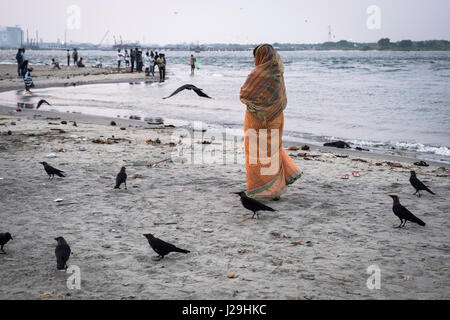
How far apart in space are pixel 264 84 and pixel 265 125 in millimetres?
534

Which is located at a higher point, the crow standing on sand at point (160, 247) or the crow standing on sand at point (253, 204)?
the crow standing on sand at point (253, 204)

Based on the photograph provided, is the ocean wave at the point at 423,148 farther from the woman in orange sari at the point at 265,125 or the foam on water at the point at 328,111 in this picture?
the woman in orange sari at the point at 265,125

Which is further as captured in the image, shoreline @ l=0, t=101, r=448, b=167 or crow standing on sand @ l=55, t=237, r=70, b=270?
shoreline @ l=0, t=101, r=448, b=167

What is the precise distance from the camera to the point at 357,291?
3.21 m

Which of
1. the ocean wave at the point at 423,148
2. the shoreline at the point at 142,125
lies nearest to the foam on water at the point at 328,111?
the ocean wave at the point at 423,148

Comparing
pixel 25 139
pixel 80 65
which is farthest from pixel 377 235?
pixel 80 65

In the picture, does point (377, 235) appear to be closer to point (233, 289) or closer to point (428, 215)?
point (428, 215)

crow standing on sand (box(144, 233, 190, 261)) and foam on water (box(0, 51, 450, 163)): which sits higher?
foam on water (box(0, 51, 450, 163))

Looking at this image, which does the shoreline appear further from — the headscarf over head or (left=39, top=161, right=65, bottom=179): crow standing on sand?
(left=39, top=161, right=65, bottom=179): crow standing on sand

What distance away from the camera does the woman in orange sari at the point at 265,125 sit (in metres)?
4.96

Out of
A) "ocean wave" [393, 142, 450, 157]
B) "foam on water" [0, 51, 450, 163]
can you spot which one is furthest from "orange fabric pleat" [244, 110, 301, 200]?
"ocean wave" [393, 142, 450, 157]

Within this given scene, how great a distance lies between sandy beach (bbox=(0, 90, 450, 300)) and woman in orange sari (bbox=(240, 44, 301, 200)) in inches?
13.1

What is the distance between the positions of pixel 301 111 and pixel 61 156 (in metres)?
11.1

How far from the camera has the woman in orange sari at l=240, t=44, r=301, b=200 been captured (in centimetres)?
A: 496
